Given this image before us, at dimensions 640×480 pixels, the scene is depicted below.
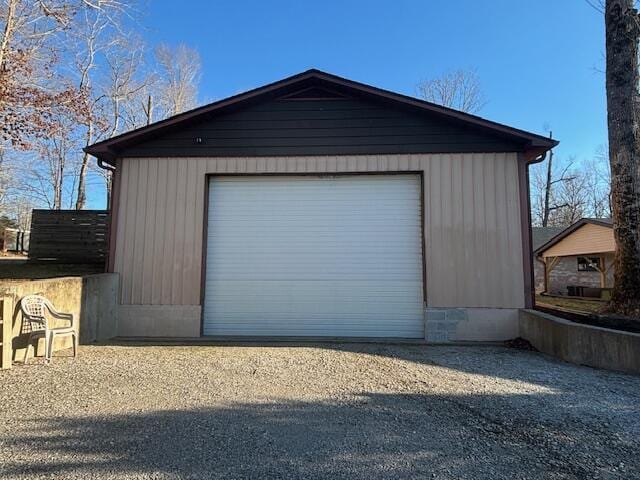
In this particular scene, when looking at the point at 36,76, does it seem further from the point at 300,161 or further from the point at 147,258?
the point at 300,161

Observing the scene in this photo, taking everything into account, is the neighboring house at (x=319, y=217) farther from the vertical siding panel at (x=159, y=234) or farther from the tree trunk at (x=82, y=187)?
the tree trunk at (x=82, y=187)

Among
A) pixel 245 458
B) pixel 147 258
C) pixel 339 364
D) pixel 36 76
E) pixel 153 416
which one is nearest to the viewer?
pixel 245 458

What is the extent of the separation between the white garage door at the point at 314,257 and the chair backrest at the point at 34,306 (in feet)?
8.91

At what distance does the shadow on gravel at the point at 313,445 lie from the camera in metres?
2.62

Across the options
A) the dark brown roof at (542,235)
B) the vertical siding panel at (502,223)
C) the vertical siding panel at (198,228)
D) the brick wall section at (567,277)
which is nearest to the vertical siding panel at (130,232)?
the vertical siding panel at (198,228)

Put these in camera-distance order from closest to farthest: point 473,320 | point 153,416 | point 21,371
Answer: point 153,416 < point 21,371 < point 473,320

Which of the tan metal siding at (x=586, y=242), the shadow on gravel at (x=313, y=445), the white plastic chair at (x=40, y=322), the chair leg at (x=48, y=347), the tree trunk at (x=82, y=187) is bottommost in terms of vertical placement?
the shadow on gravel at (x=313, y=445)

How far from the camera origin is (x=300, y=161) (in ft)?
25.4

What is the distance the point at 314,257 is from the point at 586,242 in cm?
1860

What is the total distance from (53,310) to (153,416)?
3166 millimetres

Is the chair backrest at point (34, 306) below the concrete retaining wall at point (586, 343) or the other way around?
the other way around

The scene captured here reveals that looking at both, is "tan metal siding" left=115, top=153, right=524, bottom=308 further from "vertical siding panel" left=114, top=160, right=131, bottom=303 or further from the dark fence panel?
the dark fence panel

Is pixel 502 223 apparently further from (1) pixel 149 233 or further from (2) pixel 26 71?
(2) pixel 26 71

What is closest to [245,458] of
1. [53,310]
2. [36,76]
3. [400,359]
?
[400,359]
